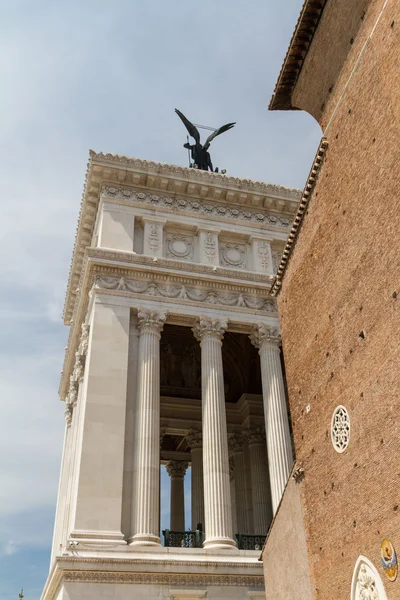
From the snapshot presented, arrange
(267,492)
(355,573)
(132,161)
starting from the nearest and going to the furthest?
(355,573)
(132,161)
(267,492)

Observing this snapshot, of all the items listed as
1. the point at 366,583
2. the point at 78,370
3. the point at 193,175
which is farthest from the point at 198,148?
the point at 366,583

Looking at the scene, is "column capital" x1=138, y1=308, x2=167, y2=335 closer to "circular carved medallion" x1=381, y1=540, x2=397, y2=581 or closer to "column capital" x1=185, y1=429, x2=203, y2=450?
"column capital" x1=185, y1=429, x2=203, y2=450

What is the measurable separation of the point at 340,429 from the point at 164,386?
29.3 meters

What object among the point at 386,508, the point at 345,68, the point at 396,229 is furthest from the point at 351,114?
the point at 386,508

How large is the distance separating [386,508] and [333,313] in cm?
495

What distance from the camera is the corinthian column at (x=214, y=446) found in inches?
1020

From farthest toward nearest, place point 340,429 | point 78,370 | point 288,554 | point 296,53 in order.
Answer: point 78,370 < point 296,53 < point 288,554 < point 340,429

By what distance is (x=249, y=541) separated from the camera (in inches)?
A: 1121

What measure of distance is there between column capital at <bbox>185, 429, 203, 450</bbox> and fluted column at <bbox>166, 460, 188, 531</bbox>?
18.1ft

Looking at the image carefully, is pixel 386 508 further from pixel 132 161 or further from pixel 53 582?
pixel 132 161

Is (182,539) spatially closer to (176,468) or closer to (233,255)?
(233,255)

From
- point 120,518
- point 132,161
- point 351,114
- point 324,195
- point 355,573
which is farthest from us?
point 132,161

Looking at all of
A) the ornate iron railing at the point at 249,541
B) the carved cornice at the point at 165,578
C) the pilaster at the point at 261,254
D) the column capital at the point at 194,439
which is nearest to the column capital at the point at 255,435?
the column capital at the point at 194,439

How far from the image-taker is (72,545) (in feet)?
75.6
